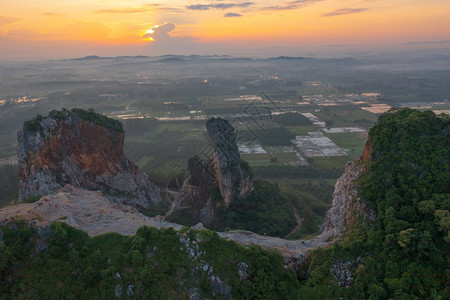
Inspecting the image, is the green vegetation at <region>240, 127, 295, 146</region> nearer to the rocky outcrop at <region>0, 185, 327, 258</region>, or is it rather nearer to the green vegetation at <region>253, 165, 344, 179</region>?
the green vegetation at <region>253, 165, 344, 179</region>

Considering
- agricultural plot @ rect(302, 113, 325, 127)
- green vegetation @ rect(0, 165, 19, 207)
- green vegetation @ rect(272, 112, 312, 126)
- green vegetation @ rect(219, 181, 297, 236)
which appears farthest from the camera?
agricultural plot @ rect(302, 113, 325, 127)

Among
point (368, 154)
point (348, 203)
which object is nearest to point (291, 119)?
point (368, 154)

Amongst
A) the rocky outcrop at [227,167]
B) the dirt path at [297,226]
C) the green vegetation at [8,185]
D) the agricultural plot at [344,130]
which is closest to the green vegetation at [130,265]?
the dirt path at [297,226]

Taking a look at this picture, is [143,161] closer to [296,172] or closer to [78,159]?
[78,159]

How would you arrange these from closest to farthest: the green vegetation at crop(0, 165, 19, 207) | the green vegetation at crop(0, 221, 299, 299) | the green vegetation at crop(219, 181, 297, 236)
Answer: the green vegetation at crop(0, 221, 299, 299)
the green vegetation at crop(219, 181, 297, 236)
the green vegetation at crop(0, 165, 19, 207)

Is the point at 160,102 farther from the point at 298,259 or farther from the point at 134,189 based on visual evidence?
the point at 298,259

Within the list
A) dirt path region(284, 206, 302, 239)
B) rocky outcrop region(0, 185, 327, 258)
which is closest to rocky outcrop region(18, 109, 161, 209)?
rocky outcrop region(0, 185, 327, 258)
